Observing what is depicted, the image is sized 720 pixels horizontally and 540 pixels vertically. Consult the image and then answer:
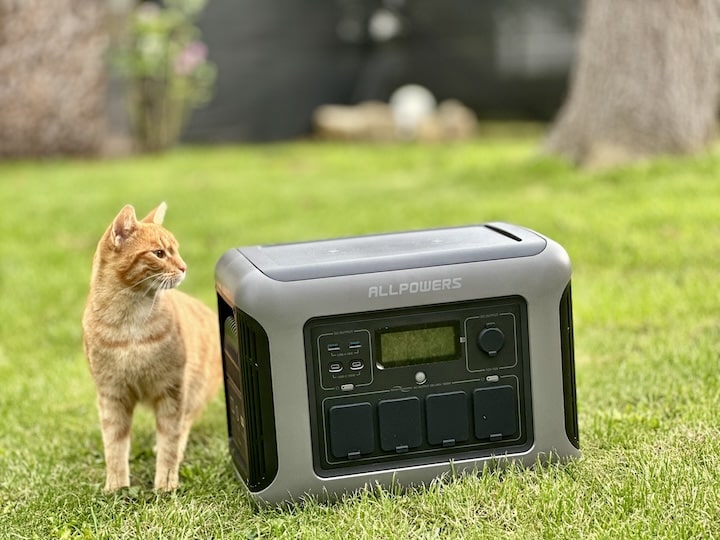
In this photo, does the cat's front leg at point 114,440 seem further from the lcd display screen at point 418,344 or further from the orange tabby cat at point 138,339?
the lcd display screen at point 418,344

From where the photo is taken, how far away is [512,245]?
8.20 ft

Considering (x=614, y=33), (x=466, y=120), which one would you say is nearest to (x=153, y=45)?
(x=466, y=120)

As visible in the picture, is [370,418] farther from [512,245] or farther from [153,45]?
[153,45]

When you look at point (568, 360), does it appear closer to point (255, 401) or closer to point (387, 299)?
point (387, 299)

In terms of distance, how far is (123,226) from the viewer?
2.52m

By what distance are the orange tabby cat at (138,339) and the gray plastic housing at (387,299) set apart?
190mm

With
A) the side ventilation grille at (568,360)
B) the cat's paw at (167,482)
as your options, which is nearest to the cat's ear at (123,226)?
the cat's paw at (167,482)

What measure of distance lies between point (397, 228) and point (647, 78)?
1952 millimetres

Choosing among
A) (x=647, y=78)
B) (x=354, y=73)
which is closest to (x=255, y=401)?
(x=647, y=78)

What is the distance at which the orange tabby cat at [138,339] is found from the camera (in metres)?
2.53

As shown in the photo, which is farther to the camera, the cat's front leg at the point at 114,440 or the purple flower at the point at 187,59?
the purple flower at the point at 187,59

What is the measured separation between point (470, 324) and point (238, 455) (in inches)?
29.8

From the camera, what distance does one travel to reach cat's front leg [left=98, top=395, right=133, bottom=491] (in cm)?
269

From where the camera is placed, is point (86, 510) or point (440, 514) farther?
point (86, 510)
